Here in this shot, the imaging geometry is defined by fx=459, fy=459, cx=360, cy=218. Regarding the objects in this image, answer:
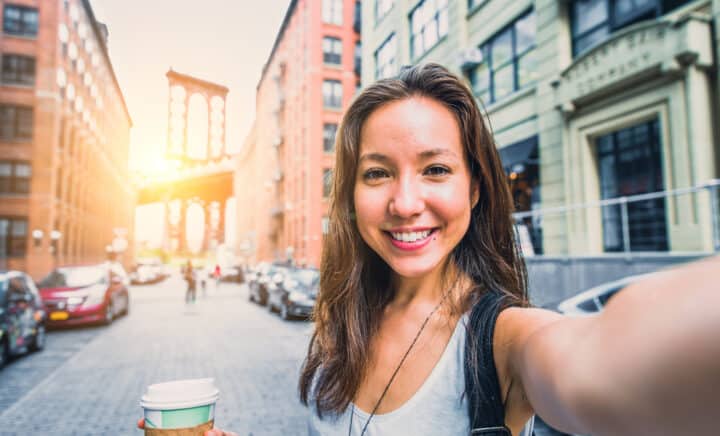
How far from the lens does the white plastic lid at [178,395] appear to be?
0.92 metres

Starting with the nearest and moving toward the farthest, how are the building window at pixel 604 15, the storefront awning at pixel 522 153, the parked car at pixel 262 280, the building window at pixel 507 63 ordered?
the building window at pixel 604 15
the storefront awning at pixel 522 153
the building window at pixel 507 63
the parked car at pixel 262 280

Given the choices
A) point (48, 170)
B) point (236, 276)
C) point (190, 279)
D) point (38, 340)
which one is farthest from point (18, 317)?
point (48, 170)

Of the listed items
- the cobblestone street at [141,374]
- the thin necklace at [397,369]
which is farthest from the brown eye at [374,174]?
the cobblestone street at [141,374]

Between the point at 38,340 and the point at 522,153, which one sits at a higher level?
the point at 522,153

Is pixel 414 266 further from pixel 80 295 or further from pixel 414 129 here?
pixel 80 295

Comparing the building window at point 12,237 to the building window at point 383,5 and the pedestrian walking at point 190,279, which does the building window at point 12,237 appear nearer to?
the pedestrian walking at point 190,279

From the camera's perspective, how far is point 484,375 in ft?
2.75

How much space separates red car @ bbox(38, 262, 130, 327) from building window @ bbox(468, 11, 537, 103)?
10738mm

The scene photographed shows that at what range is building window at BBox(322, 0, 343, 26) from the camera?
3069 mm

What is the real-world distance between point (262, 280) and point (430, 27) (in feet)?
31.4

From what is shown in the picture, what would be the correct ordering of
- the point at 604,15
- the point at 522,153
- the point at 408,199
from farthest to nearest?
the point at 522,153
the point at 604,15
the point at 408,199

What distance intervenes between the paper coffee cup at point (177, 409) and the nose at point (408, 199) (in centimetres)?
56

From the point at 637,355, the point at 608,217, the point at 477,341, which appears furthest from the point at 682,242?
the point at 637,355

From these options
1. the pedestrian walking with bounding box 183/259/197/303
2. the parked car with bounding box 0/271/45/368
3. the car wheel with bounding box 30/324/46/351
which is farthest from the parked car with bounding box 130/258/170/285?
the parked car with bounding box 0/271/45/368
